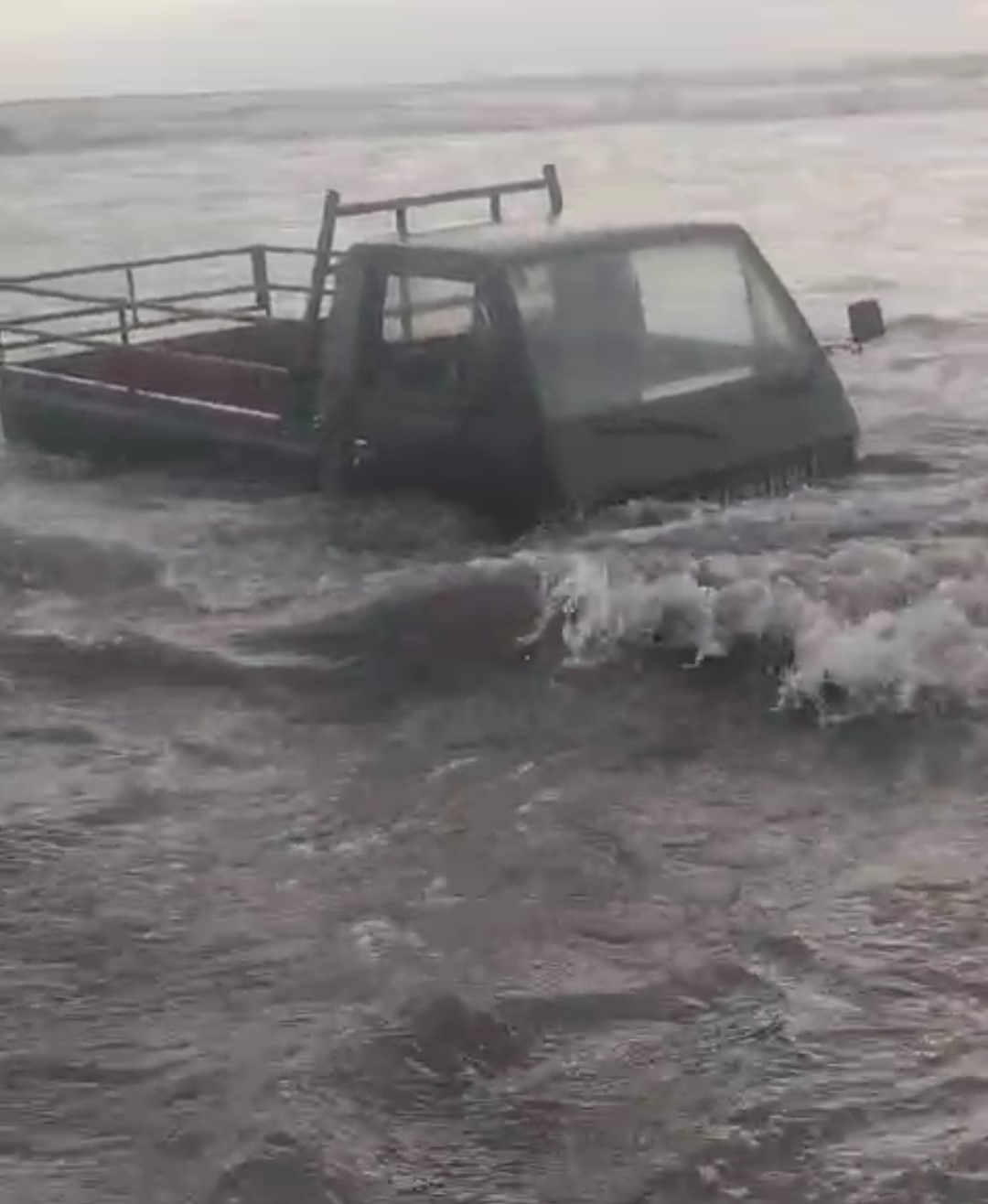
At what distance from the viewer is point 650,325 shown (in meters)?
8.30

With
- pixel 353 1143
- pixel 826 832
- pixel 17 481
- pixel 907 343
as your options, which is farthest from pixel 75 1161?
pixel 907 343

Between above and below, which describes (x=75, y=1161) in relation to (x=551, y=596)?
below

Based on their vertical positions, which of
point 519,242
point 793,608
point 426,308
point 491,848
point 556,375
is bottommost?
point 491,848

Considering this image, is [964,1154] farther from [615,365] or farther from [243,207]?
[243,207]

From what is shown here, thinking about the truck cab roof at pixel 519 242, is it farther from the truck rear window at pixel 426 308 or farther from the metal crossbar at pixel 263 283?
the metal crossbar at pixel 263 283

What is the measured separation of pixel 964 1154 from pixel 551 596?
3.96 meters

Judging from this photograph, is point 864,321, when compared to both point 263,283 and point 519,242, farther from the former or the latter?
point 263,283

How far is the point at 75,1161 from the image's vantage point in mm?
4730

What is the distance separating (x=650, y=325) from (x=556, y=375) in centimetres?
53

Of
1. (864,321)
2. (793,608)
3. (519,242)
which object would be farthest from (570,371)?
(864,321)

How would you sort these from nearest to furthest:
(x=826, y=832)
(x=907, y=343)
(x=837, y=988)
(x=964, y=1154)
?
(x=964, y=1154) → (x=837, y=988) → (x=826, y=832) → (x=907, y=343)

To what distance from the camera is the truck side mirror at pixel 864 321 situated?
8.62m

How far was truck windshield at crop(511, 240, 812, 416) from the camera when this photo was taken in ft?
26.4

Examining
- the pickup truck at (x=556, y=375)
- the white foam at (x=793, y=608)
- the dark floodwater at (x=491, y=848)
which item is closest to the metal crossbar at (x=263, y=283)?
the pickup truck at (x=556, y=375)
